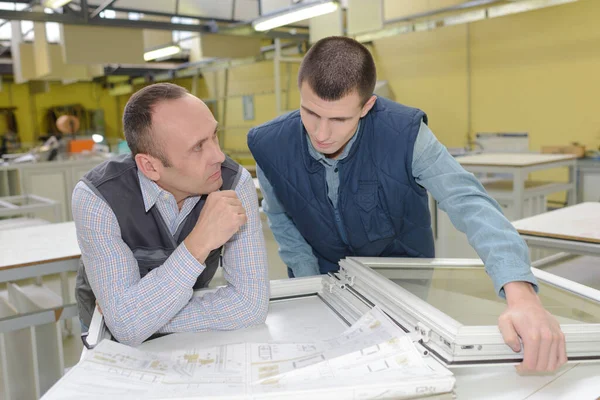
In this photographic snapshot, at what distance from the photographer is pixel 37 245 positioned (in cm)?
222

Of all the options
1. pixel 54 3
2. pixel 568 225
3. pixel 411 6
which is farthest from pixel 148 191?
pixel 411 6

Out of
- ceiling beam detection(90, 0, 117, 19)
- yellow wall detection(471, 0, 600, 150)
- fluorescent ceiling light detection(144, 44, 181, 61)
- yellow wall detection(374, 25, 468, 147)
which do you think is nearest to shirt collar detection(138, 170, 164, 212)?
ceiling beam detection(90, 0, 117, 19)

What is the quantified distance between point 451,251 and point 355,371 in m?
3.04

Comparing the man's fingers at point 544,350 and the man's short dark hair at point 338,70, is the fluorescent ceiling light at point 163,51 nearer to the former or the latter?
the man's short dark hair at point 338,70

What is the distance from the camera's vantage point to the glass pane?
93cm

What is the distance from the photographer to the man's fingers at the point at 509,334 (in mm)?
793

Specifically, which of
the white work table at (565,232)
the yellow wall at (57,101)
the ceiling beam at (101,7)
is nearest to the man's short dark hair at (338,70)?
the white work table at (565,232)

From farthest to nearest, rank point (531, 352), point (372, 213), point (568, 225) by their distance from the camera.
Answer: point (568, 225), point (372, 213), point (531, 352)

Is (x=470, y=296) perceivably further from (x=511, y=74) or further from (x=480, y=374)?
(x=511, y=74)

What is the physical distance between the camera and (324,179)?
1.48m

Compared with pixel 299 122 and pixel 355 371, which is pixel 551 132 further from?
pixel 355 371

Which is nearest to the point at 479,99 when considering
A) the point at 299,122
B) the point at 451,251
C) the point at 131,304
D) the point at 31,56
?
the point at 451,251

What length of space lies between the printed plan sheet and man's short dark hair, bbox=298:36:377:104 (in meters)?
0.57

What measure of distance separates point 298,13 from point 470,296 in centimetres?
514
